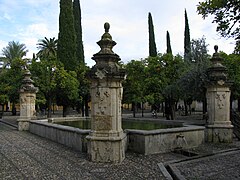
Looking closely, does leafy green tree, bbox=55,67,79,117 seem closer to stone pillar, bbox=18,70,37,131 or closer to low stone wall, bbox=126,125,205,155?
stone pillar, bbox=18,70,37,131

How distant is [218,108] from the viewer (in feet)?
37.7

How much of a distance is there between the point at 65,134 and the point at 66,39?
1912cm

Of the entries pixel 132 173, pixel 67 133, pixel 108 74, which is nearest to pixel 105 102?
pixel 108 74

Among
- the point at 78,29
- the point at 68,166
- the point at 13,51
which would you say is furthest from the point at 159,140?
the point at 13,51

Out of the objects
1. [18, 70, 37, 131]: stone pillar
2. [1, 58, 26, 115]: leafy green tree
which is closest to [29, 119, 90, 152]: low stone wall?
[18, 70, 37, 131]: stone pillar

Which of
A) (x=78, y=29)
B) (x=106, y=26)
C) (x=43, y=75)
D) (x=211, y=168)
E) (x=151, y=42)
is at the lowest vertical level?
(x=211, y=168)

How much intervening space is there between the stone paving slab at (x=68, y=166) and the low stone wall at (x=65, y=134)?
0.37m

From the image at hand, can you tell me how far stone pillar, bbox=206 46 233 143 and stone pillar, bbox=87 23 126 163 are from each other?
17.2 feet

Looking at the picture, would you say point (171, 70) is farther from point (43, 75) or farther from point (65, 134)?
point (65, 134)

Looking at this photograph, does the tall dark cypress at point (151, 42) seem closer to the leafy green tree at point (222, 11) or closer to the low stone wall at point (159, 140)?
the low stone wall at point (159, 140)

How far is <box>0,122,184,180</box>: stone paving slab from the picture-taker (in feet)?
20.8

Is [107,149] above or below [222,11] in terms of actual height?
below

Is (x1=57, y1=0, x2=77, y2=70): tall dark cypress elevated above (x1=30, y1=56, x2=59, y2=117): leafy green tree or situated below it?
above

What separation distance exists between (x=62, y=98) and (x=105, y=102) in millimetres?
19244
